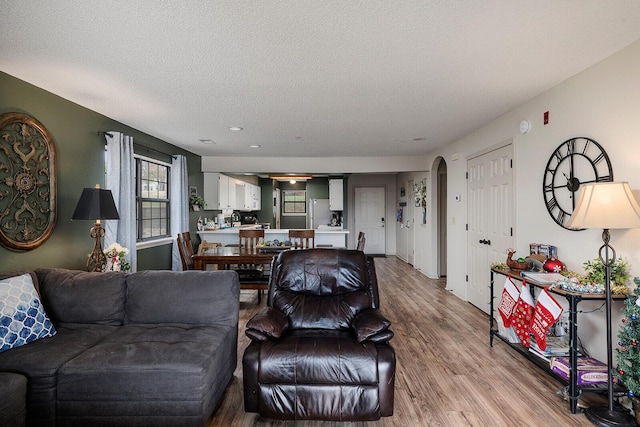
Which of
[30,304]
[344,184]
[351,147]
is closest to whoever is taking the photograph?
[30,304]

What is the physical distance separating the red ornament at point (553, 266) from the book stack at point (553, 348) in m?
0.54

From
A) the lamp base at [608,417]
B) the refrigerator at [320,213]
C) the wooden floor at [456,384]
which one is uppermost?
the refrigerator at [320,213]

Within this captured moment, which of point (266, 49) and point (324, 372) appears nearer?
point (324, 372)

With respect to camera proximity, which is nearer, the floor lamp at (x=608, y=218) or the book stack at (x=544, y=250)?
the floor lamp at (x=608, y=218)

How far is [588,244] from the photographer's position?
8.68 ft

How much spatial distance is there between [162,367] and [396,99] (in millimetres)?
2981

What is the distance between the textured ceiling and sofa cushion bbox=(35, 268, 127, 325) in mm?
1680

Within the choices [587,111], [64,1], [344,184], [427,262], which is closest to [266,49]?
[64,1]

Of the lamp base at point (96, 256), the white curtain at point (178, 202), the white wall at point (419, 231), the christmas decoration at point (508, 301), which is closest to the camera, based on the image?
the christmas decoration at point (508, 301)

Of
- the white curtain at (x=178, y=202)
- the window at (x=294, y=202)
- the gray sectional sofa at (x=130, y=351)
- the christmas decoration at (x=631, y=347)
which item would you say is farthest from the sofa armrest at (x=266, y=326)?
the window at (x=294, y=202)

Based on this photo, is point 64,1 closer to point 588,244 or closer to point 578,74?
point 578,74

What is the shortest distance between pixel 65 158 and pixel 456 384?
4.13 m

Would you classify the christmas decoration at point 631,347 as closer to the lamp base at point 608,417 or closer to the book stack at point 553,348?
the lamp base at point 608,417

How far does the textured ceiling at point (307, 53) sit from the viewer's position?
1900mm
